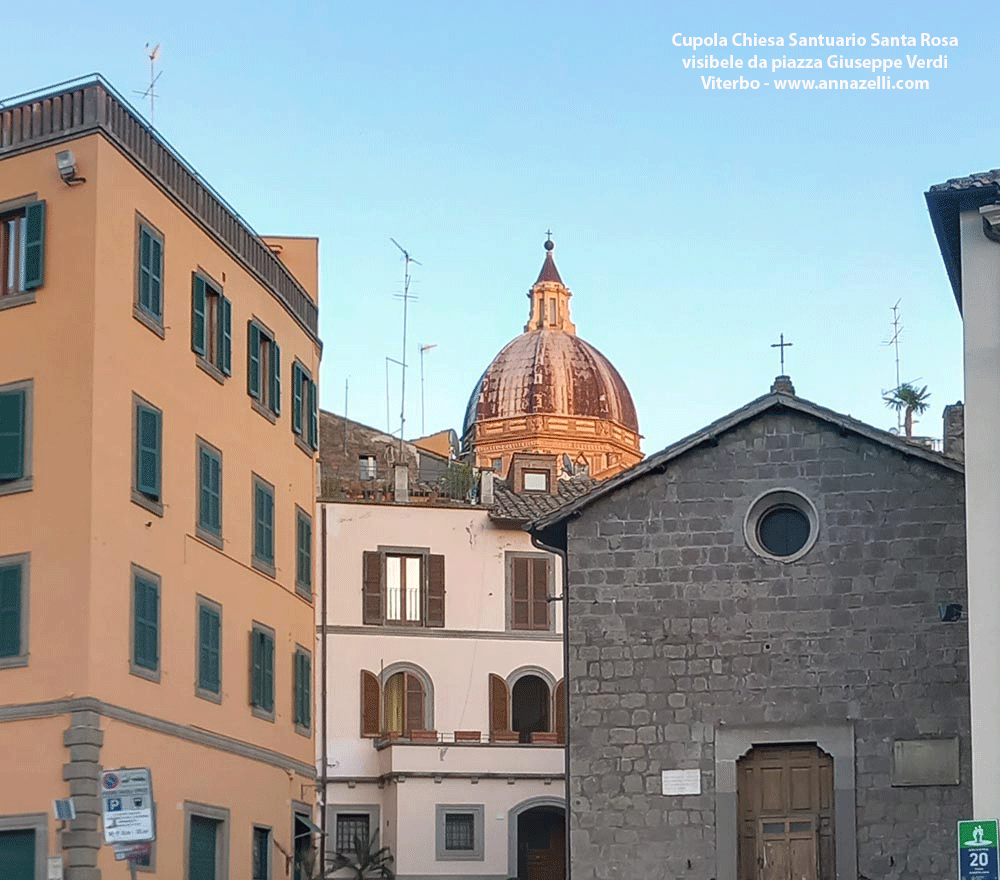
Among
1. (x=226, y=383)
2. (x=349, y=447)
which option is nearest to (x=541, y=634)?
(x=349, y=447)

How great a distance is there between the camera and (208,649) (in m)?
31.4

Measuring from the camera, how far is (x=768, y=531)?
100 ft

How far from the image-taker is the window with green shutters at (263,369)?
1345 inches

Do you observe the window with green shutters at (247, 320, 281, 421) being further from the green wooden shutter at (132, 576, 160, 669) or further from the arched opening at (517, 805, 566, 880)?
the arched opening at (517, 805, 566, 880)

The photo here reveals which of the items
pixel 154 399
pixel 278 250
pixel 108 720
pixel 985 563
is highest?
pixel 278 250

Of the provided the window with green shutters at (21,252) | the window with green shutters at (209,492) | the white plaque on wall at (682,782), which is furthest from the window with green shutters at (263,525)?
the white plaque on wall at (682,782)

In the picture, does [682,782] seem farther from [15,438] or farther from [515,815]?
[515,815]

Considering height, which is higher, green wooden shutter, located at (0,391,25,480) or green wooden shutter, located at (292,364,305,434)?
green wooden shutter, located at (292,364,305,434)

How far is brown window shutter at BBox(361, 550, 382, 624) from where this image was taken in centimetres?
4716

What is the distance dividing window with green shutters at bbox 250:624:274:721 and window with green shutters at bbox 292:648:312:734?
1.43 metres

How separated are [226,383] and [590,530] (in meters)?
6.19

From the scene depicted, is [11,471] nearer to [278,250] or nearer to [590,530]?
[590,530]

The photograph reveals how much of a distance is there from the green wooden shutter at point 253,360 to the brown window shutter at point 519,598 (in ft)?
48.9

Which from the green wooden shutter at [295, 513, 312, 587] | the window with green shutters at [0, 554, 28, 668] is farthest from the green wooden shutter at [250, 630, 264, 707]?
the window with green shutters at [0, 554, 28, 668]
